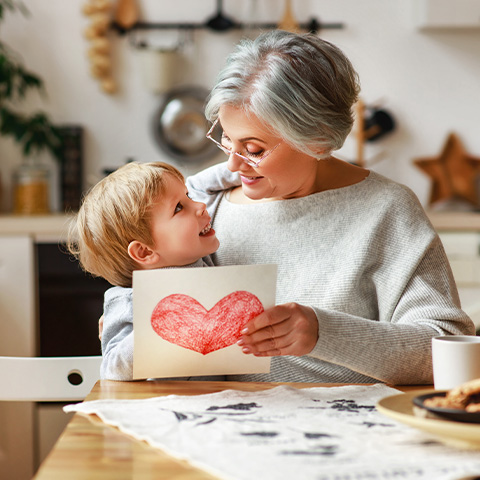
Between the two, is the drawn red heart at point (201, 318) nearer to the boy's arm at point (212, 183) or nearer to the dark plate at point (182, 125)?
the boy's arm at point (212, 183)

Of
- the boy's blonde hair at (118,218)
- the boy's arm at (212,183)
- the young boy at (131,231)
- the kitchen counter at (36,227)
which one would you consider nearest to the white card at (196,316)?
the young boy at (131,231)

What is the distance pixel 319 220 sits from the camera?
1423 millimetres

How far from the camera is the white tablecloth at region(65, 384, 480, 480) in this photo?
0.71m

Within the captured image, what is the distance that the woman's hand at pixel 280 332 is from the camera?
1.06m

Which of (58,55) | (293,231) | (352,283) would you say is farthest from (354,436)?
(58,55)

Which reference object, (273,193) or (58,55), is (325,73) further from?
(58,55)

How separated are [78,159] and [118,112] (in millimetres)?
308

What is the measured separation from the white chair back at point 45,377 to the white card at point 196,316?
0.31 metres

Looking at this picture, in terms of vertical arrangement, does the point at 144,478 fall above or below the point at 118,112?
below

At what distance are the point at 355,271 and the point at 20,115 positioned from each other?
240cm

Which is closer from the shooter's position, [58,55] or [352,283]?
→ [352,283]

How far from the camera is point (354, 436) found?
82 centimetres

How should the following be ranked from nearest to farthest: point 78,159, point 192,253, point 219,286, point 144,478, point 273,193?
point 144,478 < point 219,286 < point 192,253 < point 273,193 < point 78,159

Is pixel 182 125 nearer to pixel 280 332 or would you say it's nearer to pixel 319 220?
pixel 319 220
